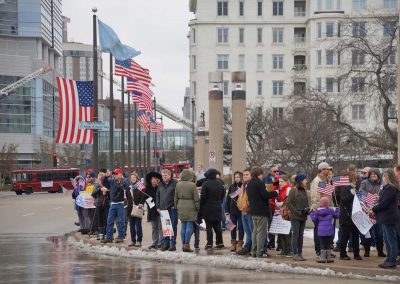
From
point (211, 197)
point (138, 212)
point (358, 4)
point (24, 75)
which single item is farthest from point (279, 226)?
point (24, 75)

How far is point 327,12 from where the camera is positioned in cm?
8988

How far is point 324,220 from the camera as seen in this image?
50.4 ft

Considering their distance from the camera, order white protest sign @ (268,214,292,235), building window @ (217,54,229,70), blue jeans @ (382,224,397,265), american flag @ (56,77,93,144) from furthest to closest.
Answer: building window @ (217,54,229,70), american flag @ (56,77,93,144), white protest sign @ (268,214,292,235), blue jeans @ (382,224,397,265)

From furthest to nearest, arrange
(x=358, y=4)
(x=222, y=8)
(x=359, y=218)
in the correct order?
(x=222, y=8) < (x=358, y=4) < (x=359, y=218)

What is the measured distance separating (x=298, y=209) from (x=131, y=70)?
851 inches

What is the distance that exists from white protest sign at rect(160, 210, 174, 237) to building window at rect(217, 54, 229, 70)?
77219 millimetres

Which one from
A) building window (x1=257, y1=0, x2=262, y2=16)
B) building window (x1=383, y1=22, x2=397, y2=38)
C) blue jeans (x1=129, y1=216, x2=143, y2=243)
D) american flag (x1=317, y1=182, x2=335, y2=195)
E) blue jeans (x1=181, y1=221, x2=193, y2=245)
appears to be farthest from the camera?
building window (x1=257, y1=0, x2=262, y2=16)

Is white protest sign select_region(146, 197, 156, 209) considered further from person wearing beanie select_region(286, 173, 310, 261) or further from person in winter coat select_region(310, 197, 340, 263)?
person in winter coat select_region(310, 197, 340, 263)

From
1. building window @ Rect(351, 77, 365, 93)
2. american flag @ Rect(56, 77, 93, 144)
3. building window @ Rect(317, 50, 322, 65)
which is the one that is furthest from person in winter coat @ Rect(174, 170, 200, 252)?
building window @ Rect(317, 50, 322, 65)

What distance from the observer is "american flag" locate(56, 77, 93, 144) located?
2838cm

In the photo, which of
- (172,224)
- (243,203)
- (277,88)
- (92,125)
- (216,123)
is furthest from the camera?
(277,88)

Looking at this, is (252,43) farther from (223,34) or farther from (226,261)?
(226,261)

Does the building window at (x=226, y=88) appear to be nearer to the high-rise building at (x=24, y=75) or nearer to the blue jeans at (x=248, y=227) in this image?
the high-rise building at (x=24, y=75)

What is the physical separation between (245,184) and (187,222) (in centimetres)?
167
